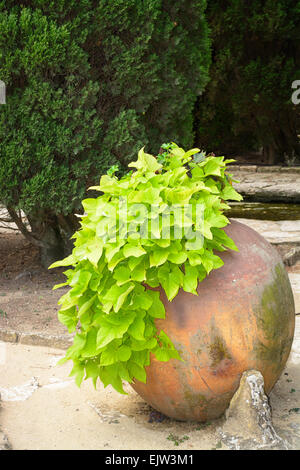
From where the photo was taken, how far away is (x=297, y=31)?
13.1 m

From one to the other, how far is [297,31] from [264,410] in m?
11.9

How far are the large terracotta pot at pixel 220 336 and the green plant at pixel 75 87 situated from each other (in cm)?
266

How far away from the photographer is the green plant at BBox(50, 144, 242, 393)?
2.77 m

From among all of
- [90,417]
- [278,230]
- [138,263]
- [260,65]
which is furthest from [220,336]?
[260,65]

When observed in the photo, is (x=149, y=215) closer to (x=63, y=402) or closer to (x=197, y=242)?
(x=197, y=242)

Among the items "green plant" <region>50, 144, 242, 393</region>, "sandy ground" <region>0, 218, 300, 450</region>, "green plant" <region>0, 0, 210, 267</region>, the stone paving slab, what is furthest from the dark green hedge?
"green plant" <region>50, 144, 242, 393</region>

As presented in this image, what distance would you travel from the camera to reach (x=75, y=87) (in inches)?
211

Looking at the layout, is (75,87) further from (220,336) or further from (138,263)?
(220,336)

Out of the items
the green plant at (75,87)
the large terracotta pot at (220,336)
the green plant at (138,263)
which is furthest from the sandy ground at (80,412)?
the green plant at (75,87)

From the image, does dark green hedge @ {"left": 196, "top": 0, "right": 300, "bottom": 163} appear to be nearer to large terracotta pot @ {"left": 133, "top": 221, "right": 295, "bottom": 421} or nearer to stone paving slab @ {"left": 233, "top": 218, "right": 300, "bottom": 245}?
stone paving slab @ {"left": 233, "top": 218, "right": 300, "bottom": 245}

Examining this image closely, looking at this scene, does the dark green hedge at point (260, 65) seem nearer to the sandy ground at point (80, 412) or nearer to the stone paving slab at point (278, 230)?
the stone paving slab at point (278, 230)

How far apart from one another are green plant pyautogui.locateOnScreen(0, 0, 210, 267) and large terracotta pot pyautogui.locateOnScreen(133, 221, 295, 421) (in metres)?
2.66

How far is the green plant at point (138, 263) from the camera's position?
2.77m

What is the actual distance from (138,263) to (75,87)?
9.96 ft
